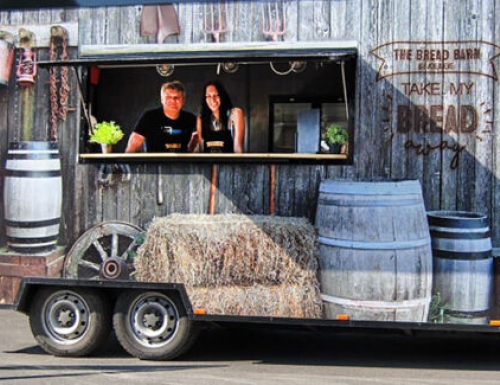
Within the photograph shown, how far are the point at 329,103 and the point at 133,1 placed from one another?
220cm

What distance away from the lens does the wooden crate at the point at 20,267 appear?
587 centimetres

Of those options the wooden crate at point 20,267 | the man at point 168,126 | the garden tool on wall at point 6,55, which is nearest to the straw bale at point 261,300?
the wooden crate at point 20,267

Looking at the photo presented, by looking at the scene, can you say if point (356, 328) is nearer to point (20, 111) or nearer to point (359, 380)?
point (359, 380)

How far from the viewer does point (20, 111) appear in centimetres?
602

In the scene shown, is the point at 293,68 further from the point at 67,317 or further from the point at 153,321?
the point at 67,317

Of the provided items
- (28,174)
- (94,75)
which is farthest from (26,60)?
Result: (28,174)

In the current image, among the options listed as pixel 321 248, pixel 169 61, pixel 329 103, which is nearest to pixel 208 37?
pixel 169 61

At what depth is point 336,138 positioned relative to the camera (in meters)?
6.10

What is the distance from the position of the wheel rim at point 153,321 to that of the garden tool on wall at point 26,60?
2.26 meters

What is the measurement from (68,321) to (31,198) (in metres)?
1.22

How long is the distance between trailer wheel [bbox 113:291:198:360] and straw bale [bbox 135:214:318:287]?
35cm

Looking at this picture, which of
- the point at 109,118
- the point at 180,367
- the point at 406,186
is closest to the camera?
the point at 406,186

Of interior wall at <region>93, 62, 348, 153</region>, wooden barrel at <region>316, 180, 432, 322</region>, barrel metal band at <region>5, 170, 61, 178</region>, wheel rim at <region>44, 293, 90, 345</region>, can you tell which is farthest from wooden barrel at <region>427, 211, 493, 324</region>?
barrel metal band at <region>5, 170, 61, 178</region>

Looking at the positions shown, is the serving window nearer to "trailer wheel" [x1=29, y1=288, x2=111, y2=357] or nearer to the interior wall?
the interior wall
